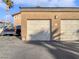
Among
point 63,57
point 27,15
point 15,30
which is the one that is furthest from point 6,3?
point 63,57

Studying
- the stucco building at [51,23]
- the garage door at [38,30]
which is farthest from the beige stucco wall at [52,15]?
the garage door at [38,30]

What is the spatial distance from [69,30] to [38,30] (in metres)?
3.75

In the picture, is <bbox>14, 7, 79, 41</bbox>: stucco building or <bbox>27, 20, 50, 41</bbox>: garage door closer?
<bbox>27, 20, 50, 41</bbox>: garage door

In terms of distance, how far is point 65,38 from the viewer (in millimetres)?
31297

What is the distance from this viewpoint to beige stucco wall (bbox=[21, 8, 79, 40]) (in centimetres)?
3122

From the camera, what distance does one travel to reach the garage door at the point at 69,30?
31219 millimetres

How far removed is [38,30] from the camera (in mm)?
31125

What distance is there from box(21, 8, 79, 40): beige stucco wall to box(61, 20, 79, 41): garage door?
0.49m

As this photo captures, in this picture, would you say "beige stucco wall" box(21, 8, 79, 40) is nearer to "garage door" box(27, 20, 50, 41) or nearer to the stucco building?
the stucco building

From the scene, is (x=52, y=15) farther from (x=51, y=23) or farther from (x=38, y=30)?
(x=38, y=30)

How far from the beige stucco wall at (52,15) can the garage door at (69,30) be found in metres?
0.49

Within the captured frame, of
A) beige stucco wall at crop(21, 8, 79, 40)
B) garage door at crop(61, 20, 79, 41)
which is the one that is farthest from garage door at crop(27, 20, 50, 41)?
garage door at crop(61, 20, 79, 41)

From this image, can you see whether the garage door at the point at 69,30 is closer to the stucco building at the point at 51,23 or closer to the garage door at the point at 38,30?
the stucco building at the point at 51,23

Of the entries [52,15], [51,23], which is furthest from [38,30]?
[52,15]
